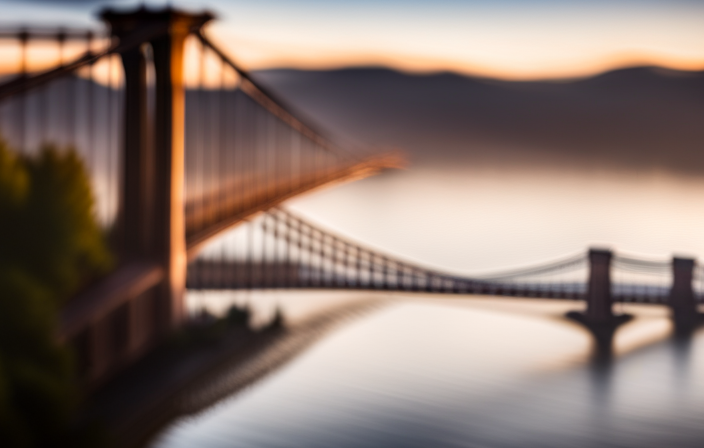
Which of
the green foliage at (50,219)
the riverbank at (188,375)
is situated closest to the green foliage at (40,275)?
the green foliage at (50,219)

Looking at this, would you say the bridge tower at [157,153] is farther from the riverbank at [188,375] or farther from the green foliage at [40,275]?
the green foliage at [40,275]

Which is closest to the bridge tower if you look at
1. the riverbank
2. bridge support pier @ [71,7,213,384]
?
bridge support pier @ [71,7,213,384]

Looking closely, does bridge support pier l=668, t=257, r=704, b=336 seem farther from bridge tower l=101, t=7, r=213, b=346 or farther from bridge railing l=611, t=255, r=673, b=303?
bridge tower l=101, t=7, r=213, b=346

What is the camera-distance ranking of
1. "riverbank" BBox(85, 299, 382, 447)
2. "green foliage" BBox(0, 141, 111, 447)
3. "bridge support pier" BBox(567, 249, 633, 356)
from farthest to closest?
"bridge support pier" BBox(567, 249, 633, 356) < "riverbank" BBox(85, 299, 382, 447) < "green foliage" BBox(0, 141, 111, 447)

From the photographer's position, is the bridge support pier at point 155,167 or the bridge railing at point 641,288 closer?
the bridge support pier at point 155,167

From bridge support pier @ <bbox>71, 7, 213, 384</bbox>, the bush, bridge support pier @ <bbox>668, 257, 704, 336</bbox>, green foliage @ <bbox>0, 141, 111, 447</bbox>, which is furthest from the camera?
bridge support pier @ <bbox>668, 257, 704, 336</bbox>

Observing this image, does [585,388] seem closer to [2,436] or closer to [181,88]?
[181,88]

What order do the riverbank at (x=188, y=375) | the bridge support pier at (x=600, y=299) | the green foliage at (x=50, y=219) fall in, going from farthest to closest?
the bridge support pier at (x=600, y=299) < the riverbank at (x=188, y=375) < the green foliage at (x=50, y=219)
